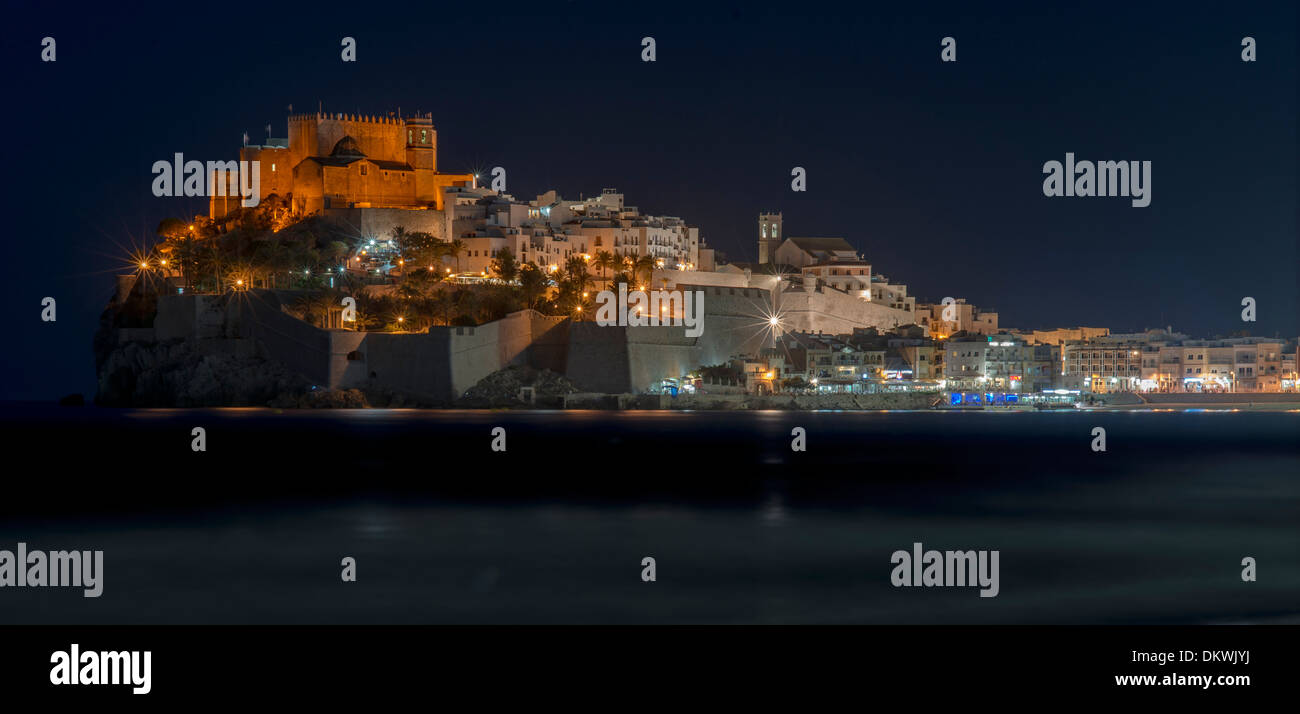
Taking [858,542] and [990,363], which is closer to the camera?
[858,542]

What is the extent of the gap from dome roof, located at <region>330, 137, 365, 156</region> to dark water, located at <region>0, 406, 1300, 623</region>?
1371 cm

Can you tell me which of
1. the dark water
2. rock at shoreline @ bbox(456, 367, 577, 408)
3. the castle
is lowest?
the dark water

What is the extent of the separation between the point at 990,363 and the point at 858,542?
126 ft

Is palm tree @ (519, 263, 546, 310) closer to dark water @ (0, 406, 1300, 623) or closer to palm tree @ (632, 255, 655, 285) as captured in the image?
palm tree @ (632, 255, 655, 285)

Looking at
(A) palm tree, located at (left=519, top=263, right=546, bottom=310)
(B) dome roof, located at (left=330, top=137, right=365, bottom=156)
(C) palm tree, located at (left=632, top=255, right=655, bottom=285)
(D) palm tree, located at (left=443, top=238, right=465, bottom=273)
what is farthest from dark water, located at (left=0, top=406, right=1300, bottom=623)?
(B) dome roof, located at (left=330, top=137, right=365, bottom=156)

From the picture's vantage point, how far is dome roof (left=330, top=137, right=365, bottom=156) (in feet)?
149

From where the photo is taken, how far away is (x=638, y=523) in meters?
16.9

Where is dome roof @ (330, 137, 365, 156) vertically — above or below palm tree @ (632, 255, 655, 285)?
above

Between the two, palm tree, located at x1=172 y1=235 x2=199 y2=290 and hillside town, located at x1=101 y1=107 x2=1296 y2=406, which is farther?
palm tree, located at x1=172 y1=235 x2=199 y2=290

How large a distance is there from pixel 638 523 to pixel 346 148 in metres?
31.6
